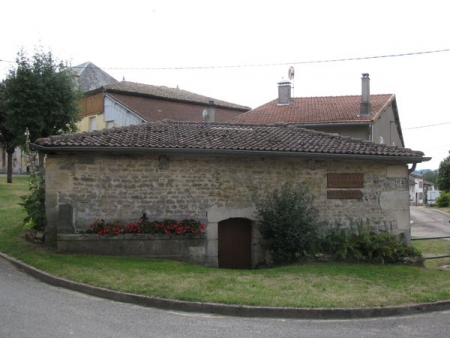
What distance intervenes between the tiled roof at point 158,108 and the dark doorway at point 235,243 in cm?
1420

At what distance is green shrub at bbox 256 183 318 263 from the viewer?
37.3 feet

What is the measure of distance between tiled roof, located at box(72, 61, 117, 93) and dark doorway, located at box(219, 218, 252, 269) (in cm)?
2564

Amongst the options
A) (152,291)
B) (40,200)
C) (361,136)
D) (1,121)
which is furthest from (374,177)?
(1,121)

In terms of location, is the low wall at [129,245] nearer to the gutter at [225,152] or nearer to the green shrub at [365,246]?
the gutter at [225,152]

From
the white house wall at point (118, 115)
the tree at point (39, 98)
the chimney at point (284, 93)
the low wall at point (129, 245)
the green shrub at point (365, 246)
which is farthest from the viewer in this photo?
the chimney at point (284, 93)

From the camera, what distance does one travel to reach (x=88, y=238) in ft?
35.3

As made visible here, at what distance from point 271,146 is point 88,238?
16.2 ft

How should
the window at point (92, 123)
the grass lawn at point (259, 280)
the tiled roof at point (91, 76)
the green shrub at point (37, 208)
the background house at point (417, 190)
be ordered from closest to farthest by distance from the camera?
1. the grass lawn at point (259, 280)
2. the green shrub at point (37, 208)
3. the window at point (92, 123)
4. the tiled roof at point (91, 76)
5. the background house at point (417, 190)

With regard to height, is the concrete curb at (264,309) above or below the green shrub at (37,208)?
below

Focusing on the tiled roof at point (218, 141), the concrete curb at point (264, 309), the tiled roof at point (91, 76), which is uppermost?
the tiled roof at point (91, 76)

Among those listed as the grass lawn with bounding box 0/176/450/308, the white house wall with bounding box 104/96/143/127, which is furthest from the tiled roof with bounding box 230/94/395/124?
the grass lawn with bounding box 0/176/450/308

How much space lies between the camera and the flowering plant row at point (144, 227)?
11.0 metres

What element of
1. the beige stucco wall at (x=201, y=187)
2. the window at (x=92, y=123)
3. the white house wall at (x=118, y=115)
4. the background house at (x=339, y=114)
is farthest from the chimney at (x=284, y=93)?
the beige stucco wall at (x=201, y=187)

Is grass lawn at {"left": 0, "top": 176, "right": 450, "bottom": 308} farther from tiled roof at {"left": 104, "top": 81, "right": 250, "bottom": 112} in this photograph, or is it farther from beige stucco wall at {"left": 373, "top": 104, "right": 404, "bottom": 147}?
tiled roof at {"left": 104, "top": 81, "right": 250, "bottom": 112}
